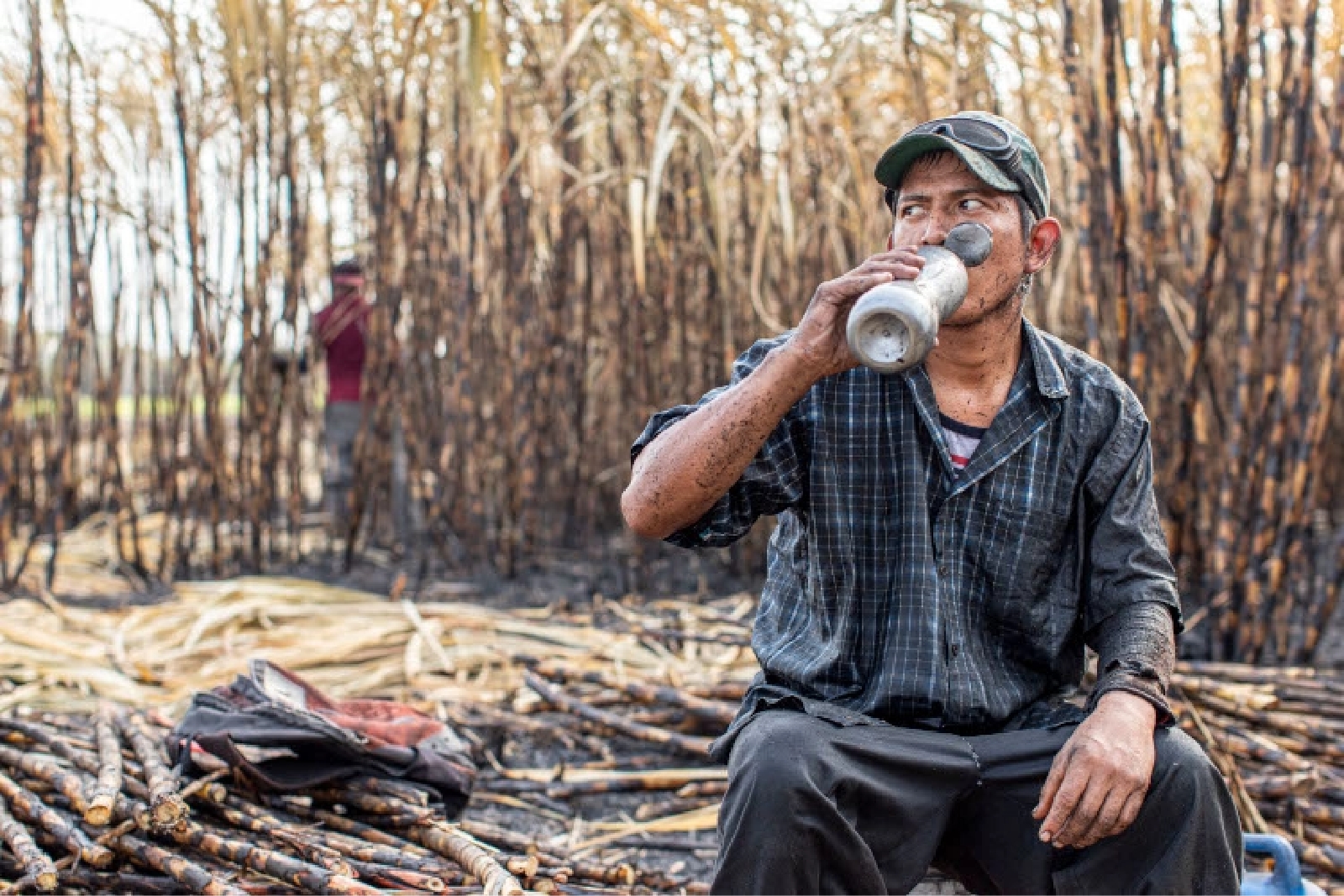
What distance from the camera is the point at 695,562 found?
4227 mm

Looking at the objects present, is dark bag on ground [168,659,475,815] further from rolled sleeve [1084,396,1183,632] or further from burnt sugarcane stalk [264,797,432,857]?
rolled sleeve [1084,396,1183,632]

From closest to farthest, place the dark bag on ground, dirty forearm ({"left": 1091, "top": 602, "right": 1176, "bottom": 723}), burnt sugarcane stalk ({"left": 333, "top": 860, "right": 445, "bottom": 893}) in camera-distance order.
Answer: dirty forearm ({"left": 1091, "top": 602, "right": 1176, "bottom": 723}) < burnt sugarcane stalk ({"left": 333, "top": 860, "right": 445, "bottom": 893}) < the dark bag on ground

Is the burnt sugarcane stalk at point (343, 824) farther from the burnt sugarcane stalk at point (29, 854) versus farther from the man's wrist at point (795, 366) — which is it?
the man's wrist at point (795, 366)

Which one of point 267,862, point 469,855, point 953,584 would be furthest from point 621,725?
point 953,584

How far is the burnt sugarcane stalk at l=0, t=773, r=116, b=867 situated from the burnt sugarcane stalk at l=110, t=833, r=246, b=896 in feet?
0.09

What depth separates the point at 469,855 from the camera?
69.1 inches

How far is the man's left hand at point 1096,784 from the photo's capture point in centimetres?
136

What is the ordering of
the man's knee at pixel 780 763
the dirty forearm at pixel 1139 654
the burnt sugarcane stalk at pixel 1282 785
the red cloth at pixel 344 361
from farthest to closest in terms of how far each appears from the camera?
the red cloth at pixel 344 361, the burnt sugarcane stalk at pixel 1282 785, the dirty forearm at pixel 1139 654, the man's knee at pixel 780 763

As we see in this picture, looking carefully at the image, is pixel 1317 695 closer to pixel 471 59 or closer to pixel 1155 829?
pixel 1155 829

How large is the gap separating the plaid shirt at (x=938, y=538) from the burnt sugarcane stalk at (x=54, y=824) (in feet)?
3.09

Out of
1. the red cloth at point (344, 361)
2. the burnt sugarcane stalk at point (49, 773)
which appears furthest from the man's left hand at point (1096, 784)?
the red cloth at point (344, 361)

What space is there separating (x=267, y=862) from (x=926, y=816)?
90 cm

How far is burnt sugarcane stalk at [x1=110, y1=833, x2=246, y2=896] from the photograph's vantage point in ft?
5.41

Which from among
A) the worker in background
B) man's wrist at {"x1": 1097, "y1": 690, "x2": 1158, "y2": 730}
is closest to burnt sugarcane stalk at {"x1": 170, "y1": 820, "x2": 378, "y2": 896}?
the worker in background
